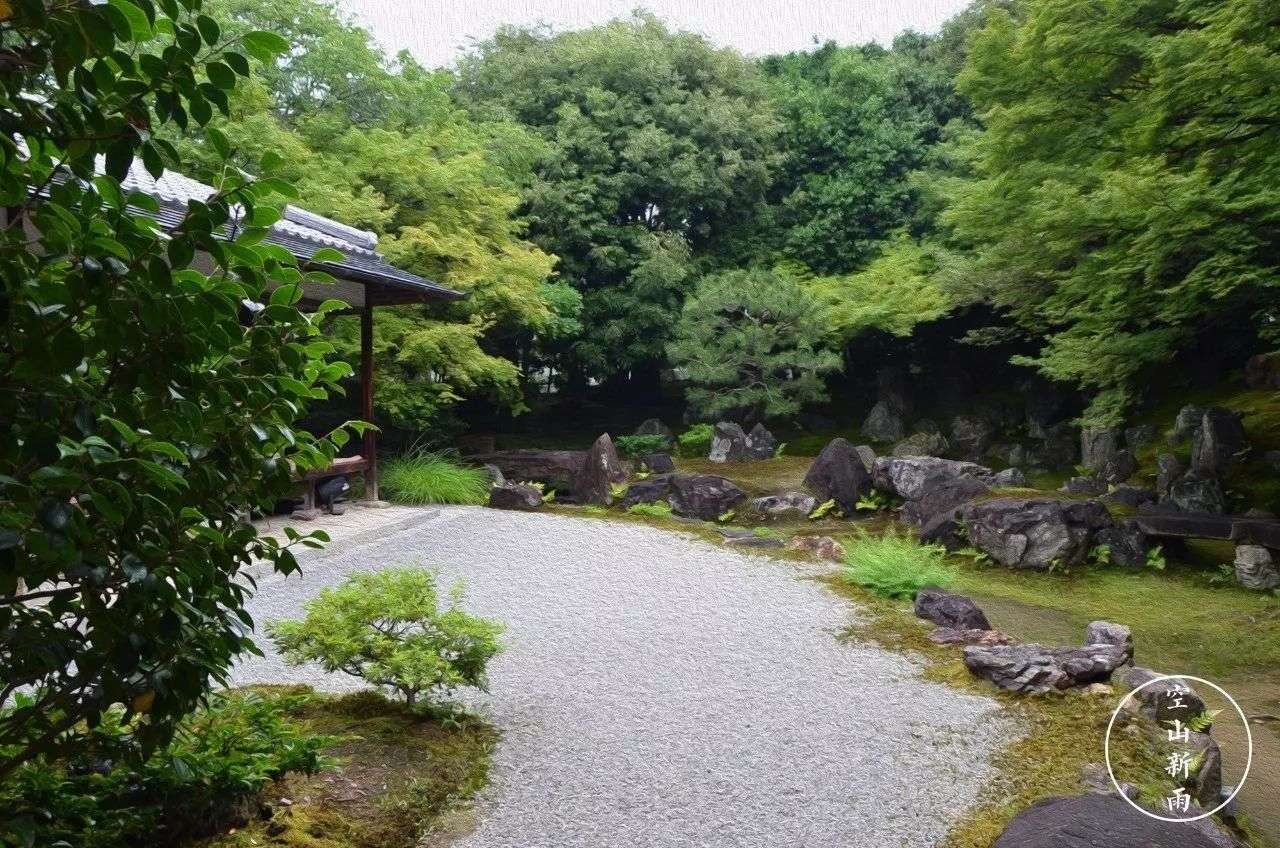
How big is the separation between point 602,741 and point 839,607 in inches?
132

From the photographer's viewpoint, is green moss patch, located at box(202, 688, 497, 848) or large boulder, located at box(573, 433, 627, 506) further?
large boulder, located at box(573, 433, 627, 506)

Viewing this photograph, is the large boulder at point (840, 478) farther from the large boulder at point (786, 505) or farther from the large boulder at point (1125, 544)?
the large boulder at point (1125, 544)

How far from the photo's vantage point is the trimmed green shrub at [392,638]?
4129 mm

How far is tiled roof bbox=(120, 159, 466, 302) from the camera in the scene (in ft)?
24.6

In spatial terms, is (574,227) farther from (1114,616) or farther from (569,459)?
(1114,616)

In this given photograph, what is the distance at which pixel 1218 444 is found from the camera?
Answer: 9578mm

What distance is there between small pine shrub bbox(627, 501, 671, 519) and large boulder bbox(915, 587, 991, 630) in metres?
5.32

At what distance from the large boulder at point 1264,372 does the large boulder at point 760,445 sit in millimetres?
7363

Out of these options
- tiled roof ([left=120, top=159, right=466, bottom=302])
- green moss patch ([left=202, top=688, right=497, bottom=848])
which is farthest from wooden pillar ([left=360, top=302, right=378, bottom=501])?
green moss patch ([left=202, top=688, right=497, bottom=848])

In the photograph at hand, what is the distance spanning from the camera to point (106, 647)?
1684 millimetres

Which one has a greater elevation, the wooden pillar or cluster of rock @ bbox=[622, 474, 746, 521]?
the wooden pillar

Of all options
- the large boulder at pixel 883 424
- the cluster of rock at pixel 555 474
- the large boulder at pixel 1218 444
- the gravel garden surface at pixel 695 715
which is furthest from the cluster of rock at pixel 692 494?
the large boulder at pixel 883 424

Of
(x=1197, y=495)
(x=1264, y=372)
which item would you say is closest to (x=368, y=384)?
(x=1197, y=495)

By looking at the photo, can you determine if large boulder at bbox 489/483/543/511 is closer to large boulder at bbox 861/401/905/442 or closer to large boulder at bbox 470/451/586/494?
large boulder at bbox 470/451/586/494
